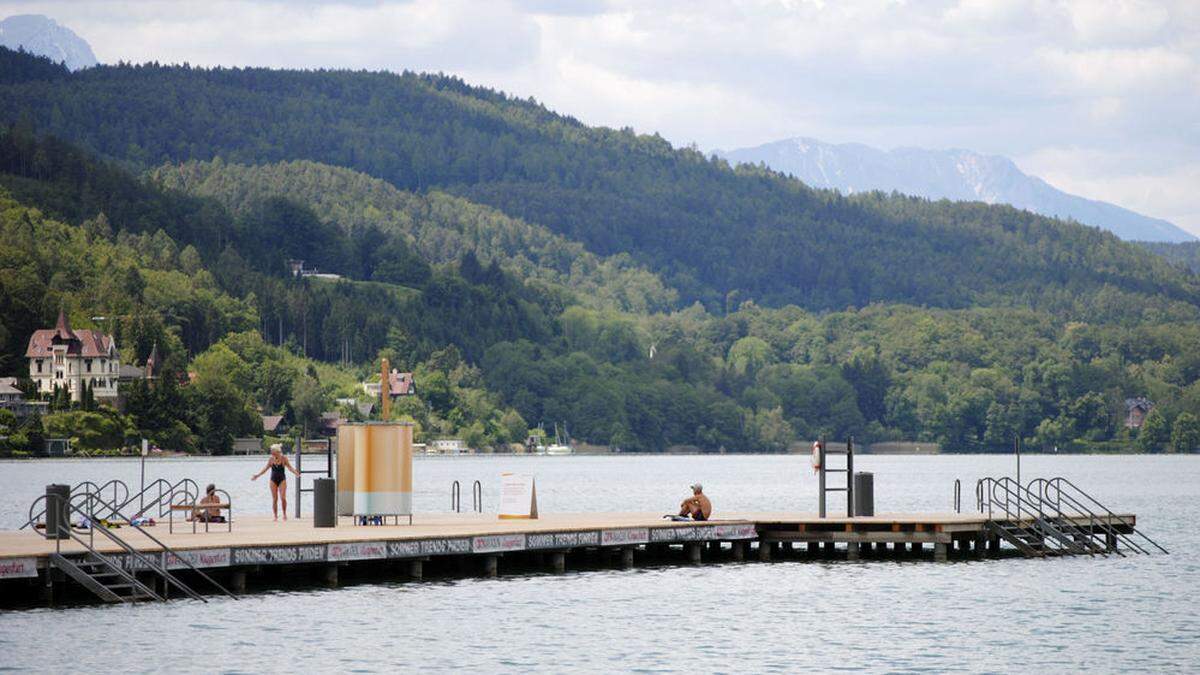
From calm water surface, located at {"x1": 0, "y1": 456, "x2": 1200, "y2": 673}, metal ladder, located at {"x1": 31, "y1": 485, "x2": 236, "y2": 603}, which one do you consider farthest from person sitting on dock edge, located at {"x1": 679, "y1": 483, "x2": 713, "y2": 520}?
metal ladder, located at {"x1": 31, "y1": 485, "x2": 236, "y2": 603}

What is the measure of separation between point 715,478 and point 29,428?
204 feet

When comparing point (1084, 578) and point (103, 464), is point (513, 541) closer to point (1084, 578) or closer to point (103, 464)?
point (1084, 578)

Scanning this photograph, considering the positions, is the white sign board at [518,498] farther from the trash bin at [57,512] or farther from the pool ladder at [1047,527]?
the trash bin at [57,512]

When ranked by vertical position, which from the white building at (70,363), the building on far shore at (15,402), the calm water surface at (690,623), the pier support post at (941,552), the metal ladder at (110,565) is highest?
the white building at (70,363)

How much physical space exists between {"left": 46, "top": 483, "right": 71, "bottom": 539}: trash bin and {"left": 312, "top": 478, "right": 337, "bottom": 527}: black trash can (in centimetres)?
733

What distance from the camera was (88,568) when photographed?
1550 inches

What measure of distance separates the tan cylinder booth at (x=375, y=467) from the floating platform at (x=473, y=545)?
24.9 inches

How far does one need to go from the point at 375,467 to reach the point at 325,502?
5.00 ft

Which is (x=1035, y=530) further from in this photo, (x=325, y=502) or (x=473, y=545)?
(x=325, y=502)

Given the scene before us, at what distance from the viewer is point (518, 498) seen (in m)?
52.3

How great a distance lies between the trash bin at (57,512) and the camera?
129 ft

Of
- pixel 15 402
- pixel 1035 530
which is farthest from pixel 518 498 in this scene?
pixel 15 402

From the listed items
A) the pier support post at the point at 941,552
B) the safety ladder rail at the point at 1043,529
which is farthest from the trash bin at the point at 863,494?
the safety ladder rail at the point at 1043,529

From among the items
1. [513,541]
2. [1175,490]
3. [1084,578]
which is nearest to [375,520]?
[513,541]
